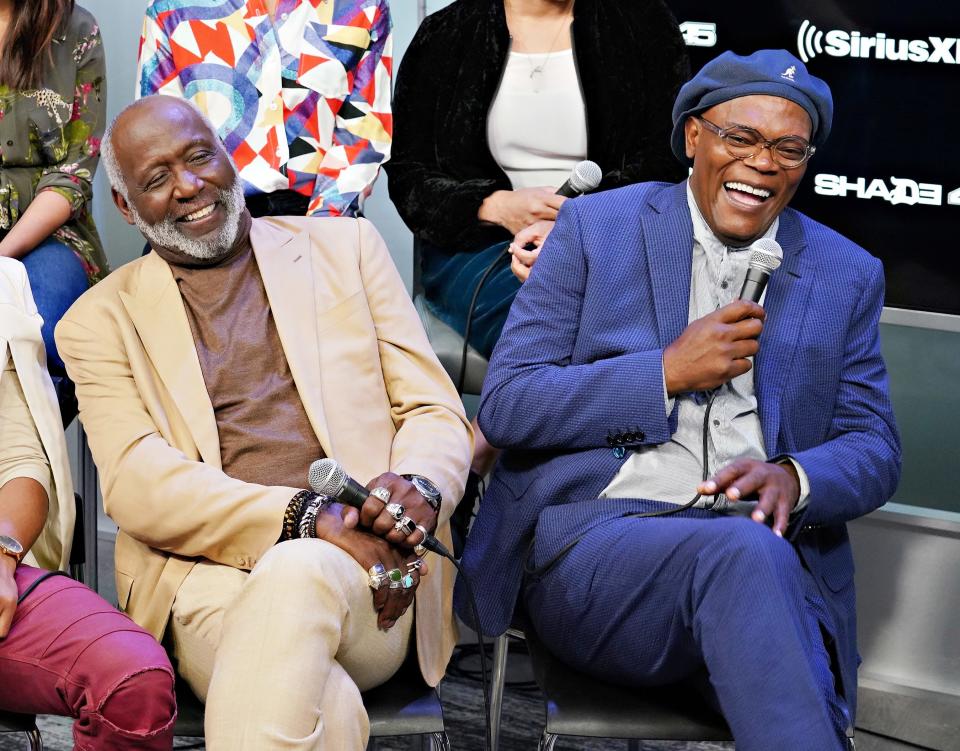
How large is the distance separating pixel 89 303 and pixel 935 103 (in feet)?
7.05

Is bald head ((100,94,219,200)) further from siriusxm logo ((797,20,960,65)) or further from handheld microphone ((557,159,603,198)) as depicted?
siriusxm logo ((797,20,960,65))

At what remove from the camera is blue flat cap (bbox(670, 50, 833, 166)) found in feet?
9.08

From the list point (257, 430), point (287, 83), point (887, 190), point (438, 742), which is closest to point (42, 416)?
point (257, 430)

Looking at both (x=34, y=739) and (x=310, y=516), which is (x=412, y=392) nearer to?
(x=310, y=516)

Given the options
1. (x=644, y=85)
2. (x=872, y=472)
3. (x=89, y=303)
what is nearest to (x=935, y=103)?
(x=644, y=85)

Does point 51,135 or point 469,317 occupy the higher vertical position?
point 51,135

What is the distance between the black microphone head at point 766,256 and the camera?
2598 millimetres

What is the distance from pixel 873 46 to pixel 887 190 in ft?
1.22

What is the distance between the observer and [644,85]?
3.61 metres

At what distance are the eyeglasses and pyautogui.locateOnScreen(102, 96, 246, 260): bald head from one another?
105cm

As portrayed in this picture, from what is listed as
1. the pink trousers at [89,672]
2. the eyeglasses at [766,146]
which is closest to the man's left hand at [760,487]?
the eyeglasses at [766,146]

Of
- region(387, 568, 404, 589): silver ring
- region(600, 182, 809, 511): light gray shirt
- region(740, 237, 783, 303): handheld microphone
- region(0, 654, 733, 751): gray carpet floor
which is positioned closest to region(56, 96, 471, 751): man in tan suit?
region(387, 568, 404, 589): silver ring

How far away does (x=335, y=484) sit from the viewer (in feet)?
7.99

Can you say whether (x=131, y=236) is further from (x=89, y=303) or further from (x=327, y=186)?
(x=89, y=303)
